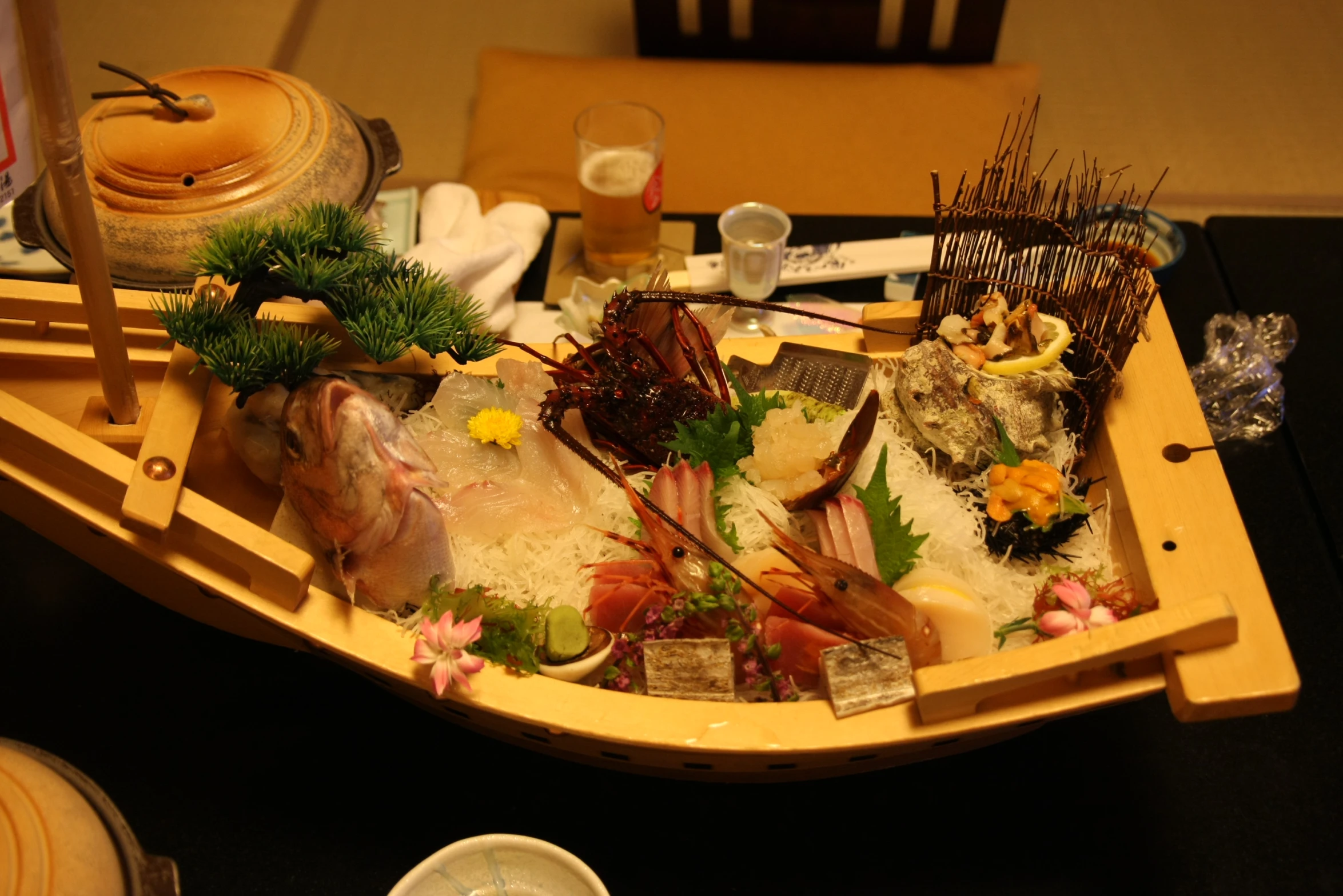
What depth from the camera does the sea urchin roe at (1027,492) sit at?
4.67 ft

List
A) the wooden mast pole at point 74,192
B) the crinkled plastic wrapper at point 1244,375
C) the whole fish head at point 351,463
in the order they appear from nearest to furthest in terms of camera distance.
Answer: the wooden mast pole at point 74,192 → the whole fish head at point 351,463 → the crinkled plastic wrapper at point 1244,375

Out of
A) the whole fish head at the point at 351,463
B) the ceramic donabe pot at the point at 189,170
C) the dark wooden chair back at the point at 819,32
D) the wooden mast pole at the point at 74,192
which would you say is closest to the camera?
the wooden mast pole at the point at 74,192

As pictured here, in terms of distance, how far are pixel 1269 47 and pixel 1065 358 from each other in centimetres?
272

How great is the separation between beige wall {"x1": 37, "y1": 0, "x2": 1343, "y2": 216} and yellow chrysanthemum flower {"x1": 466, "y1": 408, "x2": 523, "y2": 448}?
5.80 feet

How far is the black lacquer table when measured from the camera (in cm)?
140

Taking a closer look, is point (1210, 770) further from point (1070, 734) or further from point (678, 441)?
point (678, 441)

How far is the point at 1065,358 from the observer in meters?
1.58

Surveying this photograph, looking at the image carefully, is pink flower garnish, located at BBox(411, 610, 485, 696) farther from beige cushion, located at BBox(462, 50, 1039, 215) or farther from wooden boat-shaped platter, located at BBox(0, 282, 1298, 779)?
beige cushion, located at BBox(462, 50, 1039, 215)

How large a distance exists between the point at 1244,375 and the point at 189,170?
200 centimetres

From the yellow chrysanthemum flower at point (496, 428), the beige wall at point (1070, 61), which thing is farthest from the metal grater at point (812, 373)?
the beige wall at point (1070, 61)

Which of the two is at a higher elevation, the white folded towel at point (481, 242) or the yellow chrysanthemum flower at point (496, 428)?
the white folded towel at point (481, 242)

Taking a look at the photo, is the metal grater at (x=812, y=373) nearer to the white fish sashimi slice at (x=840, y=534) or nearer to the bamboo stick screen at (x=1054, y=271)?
the bamboo stick screen at (x=1054, y=271)

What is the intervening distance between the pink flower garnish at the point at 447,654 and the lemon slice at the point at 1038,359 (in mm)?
886

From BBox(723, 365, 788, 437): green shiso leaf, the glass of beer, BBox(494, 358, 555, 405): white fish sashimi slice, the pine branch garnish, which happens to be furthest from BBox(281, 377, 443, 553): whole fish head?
the glass of beer
